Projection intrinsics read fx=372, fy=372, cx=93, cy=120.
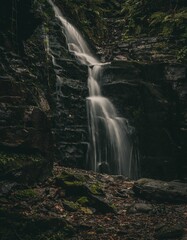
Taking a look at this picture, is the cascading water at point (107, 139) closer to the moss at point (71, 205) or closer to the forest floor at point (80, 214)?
the forest floor at point (80, 214)

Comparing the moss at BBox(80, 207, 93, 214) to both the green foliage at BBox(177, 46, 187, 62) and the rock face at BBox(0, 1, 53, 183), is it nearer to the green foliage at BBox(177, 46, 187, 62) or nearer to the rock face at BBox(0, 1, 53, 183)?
the rock face at BBox(0, 1, 53, 183)

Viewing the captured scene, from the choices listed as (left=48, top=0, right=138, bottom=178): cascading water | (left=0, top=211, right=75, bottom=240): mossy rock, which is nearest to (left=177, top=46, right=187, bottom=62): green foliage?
(left=48, top=0, right=138, bottom=178): cascading water

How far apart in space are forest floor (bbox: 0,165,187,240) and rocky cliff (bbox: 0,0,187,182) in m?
0.69

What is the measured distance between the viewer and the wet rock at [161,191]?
414 inches

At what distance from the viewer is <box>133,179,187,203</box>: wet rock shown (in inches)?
414

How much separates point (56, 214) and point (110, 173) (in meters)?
5.75

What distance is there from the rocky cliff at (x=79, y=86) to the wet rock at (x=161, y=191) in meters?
2.84

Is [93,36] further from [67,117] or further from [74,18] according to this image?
[67,117]

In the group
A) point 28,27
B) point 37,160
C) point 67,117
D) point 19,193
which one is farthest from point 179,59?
point 19,193

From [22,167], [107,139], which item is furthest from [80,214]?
[107,139]

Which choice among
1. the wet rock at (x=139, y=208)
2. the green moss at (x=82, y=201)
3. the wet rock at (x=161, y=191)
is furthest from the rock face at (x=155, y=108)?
the green moss at (x=82, y=201)

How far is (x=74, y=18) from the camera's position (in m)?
21.2

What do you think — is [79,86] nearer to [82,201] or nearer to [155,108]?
[155,108]

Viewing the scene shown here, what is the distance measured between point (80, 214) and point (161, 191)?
2.99m
